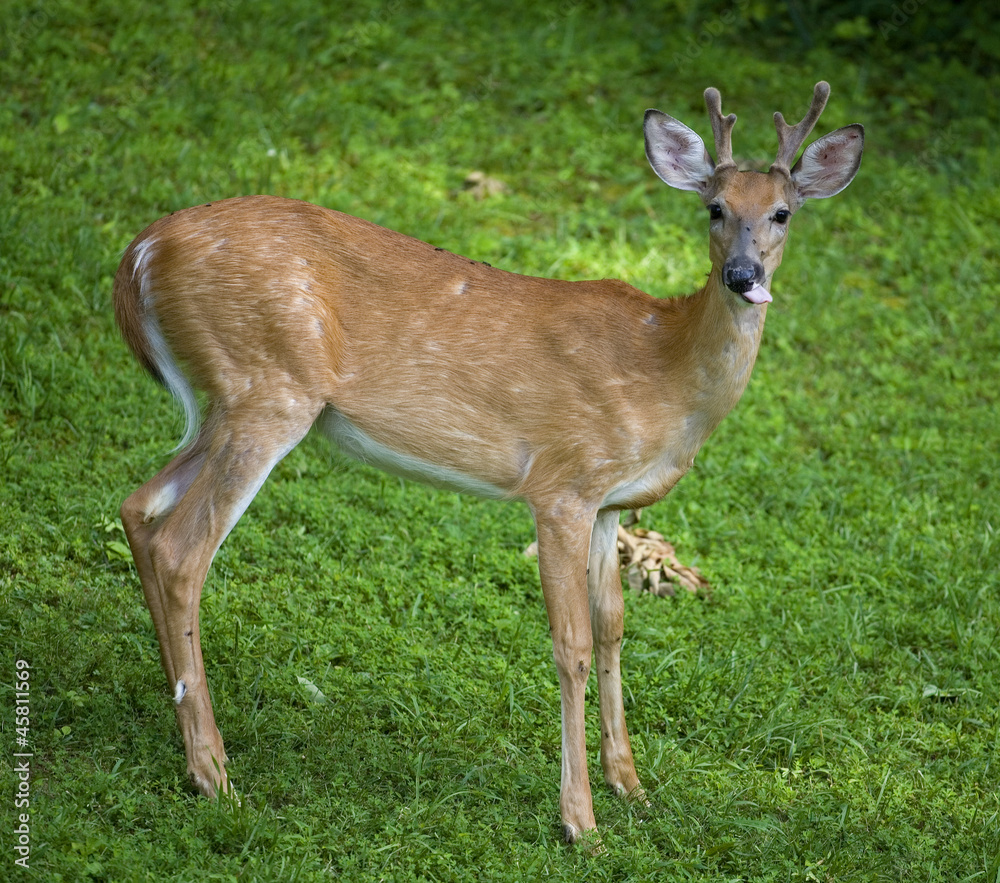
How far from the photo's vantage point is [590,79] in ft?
32.1

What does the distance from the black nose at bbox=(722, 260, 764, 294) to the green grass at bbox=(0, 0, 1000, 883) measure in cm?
183

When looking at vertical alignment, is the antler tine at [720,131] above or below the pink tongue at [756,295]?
above

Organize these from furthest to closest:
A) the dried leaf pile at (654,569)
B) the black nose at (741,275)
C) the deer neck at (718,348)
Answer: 1. the dried leaf pile at (654,569)
2. the deer neck at (718,348)
3. the black nose at (741,275)

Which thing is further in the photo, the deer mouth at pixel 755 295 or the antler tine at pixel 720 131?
the antler tine at pixel 720 131

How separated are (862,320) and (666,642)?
12.0 feet

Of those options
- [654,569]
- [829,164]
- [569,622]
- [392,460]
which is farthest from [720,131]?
[654,569]

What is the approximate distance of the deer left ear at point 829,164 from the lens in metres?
4.38

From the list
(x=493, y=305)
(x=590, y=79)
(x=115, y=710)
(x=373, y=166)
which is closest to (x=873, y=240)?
(x=590, y=79)

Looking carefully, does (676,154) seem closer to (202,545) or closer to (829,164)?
(829,164)

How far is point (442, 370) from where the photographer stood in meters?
4.33

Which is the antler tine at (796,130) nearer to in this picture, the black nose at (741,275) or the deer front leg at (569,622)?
the black nose at (741,275)

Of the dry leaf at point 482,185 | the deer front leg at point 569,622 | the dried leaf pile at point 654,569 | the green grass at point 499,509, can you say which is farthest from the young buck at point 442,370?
the dry leaf at point 482,185

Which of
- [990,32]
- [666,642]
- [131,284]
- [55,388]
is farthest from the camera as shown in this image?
[990,32]

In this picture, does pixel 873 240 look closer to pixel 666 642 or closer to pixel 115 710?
pixel 666 642
